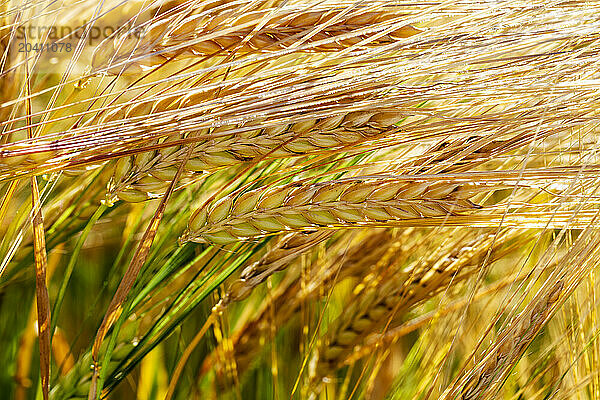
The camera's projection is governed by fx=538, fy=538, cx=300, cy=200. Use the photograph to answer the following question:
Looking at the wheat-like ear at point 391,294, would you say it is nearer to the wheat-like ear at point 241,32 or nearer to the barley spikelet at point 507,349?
the barley spikelet at point 507,349

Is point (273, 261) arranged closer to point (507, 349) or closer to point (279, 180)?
point (279, 180)

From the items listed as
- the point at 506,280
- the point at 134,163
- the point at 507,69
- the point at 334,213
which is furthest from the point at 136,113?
the point at 506,280

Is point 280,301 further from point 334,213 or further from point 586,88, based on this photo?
point 586,88

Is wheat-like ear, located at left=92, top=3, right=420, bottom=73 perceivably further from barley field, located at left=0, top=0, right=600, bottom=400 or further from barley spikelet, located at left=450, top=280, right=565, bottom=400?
barley spikelet, located at left=450, top=280, right=565, bottom=400

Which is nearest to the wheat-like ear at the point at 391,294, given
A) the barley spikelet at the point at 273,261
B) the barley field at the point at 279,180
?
the barley field at the point at 279,180

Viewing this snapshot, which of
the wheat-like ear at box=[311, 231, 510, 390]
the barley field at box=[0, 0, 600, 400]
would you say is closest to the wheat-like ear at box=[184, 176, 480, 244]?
the barley field at box=[0, 0, 600, 400]

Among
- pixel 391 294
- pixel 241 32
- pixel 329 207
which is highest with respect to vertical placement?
pixel 241 32

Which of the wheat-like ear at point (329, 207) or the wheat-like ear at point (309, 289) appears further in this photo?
the wheat-like ear at point (309, 289)

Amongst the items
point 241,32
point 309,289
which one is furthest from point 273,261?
point 241,32
